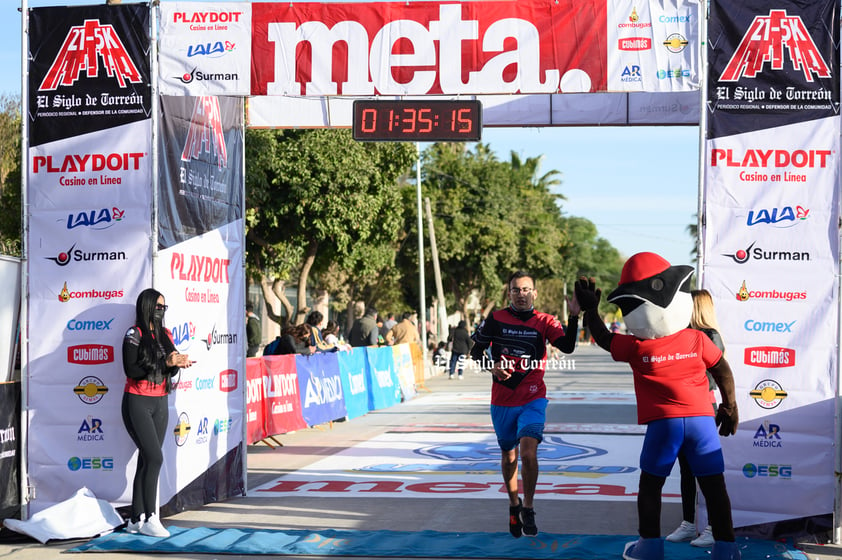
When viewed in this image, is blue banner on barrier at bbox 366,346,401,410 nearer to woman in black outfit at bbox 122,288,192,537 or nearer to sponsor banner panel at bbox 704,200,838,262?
woman in black outfit at bbox 122,288,192,537

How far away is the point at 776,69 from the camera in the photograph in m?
8.30

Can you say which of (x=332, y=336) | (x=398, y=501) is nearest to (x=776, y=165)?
(x=398, y=501)

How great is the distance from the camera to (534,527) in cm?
800

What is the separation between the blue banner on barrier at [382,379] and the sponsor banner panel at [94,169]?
1203 centimetres

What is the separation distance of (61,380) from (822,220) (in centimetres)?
635

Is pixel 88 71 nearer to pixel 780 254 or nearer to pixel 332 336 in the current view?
pixel 780 254

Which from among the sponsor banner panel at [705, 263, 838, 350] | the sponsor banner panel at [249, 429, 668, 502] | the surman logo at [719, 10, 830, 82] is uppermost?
the surman logo at [719, 10, 830, 82]

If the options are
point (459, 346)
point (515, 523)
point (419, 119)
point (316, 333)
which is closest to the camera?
point (515, 523)

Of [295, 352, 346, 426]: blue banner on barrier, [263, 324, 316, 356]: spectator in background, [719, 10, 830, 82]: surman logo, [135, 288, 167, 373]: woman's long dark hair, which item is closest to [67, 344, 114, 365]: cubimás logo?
[135, 288, 167, 373]: woman's long dark hair

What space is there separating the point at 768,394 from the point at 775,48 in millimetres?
2746

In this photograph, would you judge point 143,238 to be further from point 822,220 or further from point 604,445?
point 604,445

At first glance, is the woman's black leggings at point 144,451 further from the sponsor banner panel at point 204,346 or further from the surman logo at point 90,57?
the surman logo at point 90,57

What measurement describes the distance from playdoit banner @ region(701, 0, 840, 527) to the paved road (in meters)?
0.73

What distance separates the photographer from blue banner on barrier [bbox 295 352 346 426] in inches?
651
